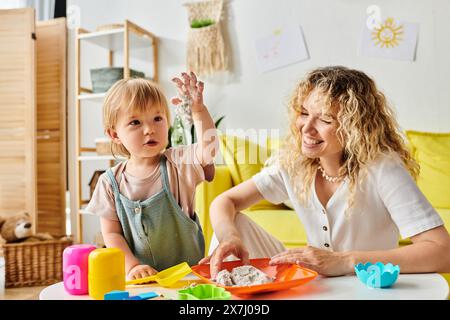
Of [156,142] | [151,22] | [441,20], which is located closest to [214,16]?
[151,22]

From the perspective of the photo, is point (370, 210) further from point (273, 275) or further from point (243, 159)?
point (243, 159)

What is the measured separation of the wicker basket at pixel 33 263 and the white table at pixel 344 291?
5.90 ft

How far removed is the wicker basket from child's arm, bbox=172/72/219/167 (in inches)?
65.1

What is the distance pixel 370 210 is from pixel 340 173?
0.11 m

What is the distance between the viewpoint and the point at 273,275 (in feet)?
2.73

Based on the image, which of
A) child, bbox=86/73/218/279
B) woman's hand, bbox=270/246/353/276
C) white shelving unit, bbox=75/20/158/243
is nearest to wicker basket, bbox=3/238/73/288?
white shelving unit, bbox=75/20/158/243

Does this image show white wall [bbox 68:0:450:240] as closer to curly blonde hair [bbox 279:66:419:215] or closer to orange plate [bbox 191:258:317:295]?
curly blonde hair [bbox 279:66:419:215]

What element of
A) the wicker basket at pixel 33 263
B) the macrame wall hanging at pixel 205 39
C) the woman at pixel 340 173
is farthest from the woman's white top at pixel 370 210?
the macrame wall hanging at pixel 205 39

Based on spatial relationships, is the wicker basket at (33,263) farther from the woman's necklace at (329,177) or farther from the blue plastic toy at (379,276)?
the blue plastic toy at (379,276)

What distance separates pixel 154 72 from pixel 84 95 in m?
0.51

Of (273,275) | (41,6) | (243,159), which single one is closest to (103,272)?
(273,275)

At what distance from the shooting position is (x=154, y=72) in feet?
10.6
